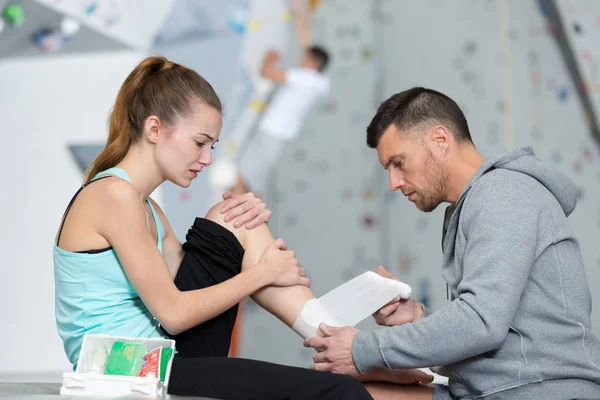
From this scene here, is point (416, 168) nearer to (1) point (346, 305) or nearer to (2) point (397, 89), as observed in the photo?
(1) point (346, 305)

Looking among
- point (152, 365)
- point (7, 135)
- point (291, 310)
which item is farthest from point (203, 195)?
point (152, 365)

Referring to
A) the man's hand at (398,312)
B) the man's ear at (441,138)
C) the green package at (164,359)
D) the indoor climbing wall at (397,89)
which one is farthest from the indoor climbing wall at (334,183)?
the green package at (164,359)

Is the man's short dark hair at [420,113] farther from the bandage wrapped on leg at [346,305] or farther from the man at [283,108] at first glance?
the man at [283,108]

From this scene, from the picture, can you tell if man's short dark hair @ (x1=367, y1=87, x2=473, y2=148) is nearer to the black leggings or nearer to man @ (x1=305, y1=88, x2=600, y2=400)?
man @ (x1=305, y1=88, x2=600, y2=400)

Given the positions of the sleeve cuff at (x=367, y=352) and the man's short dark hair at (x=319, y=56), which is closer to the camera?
the sleeve cuff at (x=367, y=352)

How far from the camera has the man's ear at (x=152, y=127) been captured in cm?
155

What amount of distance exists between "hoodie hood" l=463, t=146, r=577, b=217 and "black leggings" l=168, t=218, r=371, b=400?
0.50 metres

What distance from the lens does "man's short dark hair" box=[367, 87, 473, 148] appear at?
5.41 feet

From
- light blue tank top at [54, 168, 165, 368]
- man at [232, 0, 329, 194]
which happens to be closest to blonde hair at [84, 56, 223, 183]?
light blue tank top at [54, 168, 165, 368]

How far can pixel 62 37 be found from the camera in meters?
2.83

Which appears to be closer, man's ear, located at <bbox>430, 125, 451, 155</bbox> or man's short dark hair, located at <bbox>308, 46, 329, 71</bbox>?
man's ear, located at <bbox>430, 125, 451, 155</bbox>

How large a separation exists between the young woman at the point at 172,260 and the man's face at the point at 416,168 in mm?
308

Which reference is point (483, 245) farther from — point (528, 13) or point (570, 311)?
point (528, 13)

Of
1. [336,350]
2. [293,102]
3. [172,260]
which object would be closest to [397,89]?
[293,102]
